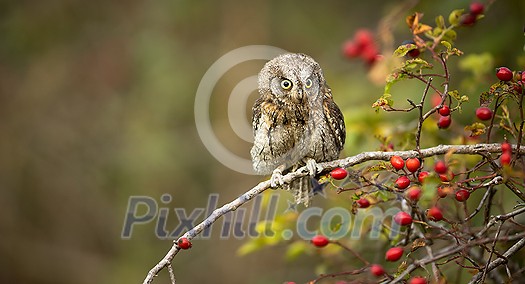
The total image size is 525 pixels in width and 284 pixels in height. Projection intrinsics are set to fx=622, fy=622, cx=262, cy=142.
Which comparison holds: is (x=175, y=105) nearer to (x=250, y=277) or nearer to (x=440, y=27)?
(x=250, y=277)

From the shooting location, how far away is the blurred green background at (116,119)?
6090mm

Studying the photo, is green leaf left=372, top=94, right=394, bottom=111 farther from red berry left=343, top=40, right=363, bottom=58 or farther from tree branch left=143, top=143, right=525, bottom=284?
red berry left=343, top=40, right=363, bottom=58

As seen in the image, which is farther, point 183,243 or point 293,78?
point 293,78

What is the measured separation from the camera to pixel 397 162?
185 centimetres

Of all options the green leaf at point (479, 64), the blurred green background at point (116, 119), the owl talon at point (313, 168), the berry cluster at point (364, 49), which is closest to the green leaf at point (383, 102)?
the owl talon at point (313, 168)

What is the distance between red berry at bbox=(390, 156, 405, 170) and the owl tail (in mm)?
831

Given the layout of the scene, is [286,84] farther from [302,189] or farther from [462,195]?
[462,195]

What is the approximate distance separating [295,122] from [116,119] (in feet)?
14.5

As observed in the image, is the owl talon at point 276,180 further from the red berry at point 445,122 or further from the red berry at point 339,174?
the red berry at point 445,122

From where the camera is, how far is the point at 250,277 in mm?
5629

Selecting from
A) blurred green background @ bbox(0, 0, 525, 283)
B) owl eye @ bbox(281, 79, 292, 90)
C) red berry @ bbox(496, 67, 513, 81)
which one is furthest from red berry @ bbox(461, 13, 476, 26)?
blurred green background @ bbox(0, 0, 525, 283)

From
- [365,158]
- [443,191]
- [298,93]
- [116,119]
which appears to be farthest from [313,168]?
[116,119]

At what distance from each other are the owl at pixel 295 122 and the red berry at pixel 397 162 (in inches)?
20.0

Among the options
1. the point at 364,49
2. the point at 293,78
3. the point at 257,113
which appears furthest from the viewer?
the point at 364,49
